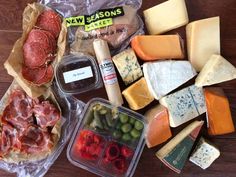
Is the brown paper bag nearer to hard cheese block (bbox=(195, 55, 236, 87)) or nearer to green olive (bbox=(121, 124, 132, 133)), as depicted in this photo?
green olive (bbox=(121, 124, 132, 133))

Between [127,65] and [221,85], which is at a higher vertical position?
[127,65]

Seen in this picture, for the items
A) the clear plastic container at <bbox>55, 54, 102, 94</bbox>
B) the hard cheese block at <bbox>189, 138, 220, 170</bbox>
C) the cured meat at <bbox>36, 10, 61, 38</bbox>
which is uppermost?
the cured meat at <bbox>36, 10, 61, 38</bbox>

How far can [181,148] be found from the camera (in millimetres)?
995

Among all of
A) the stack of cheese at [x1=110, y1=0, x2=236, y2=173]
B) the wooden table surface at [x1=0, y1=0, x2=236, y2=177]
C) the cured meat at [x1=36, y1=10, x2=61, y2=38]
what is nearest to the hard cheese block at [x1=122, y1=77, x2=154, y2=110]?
the stack of cheese at [x1=110, y1=0, x2=236, y2=173]

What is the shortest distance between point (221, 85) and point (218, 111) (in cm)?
7

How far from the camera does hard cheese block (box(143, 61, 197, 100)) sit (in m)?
0.97

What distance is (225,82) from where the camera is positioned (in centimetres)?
102

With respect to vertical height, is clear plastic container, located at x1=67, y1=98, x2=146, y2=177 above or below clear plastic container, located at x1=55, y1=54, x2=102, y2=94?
below

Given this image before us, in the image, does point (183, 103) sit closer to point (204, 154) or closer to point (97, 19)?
point (204, 154)

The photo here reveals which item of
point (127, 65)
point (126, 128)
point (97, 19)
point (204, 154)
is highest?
point (97, 19)

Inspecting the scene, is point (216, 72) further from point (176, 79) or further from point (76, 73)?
point (76, 73)

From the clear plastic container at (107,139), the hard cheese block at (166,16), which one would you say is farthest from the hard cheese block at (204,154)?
the hard cheese block at (166,16)

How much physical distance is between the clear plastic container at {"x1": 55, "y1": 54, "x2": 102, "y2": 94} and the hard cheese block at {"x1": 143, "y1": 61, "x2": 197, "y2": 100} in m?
0.13

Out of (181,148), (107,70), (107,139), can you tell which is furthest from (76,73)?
(181,148)
